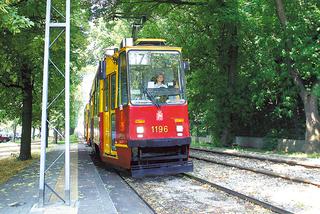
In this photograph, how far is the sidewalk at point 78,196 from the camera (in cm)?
837

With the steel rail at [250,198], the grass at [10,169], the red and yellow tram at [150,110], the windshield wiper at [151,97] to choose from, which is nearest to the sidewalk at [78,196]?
the grass at [10,169]

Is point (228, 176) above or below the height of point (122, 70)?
below

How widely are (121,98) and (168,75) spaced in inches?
58.0

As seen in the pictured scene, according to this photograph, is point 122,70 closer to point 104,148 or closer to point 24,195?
point 104,148

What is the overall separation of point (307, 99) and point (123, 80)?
11.6m

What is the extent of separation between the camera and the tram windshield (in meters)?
12.0

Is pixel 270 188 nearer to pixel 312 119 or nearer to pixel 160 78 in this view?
pixel 160 78

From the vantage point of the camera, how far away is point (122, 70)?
12484 mm

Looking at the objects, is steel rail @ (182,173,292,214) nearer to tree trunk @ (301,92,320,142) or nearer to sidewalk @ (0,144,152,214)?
sidewalk @ (0,144,152,214)

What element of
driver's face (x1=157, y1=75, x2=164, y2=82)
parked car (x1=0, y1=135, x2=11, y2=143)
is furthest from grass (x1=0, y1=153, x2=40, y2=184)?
parked car (x1=0, y1=135, x2=11, y2=143)

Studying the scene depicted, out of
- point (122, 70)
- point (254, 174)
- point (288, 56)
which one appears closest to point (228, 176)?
point (254, 174)

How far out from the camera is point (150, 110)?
468 inches

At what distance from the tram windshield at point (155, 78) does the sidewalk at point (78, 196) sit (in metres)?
2.52

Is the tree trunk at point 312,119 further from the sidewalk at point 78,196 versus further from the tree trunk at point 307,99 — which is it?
the sidewalk at point 78,196
